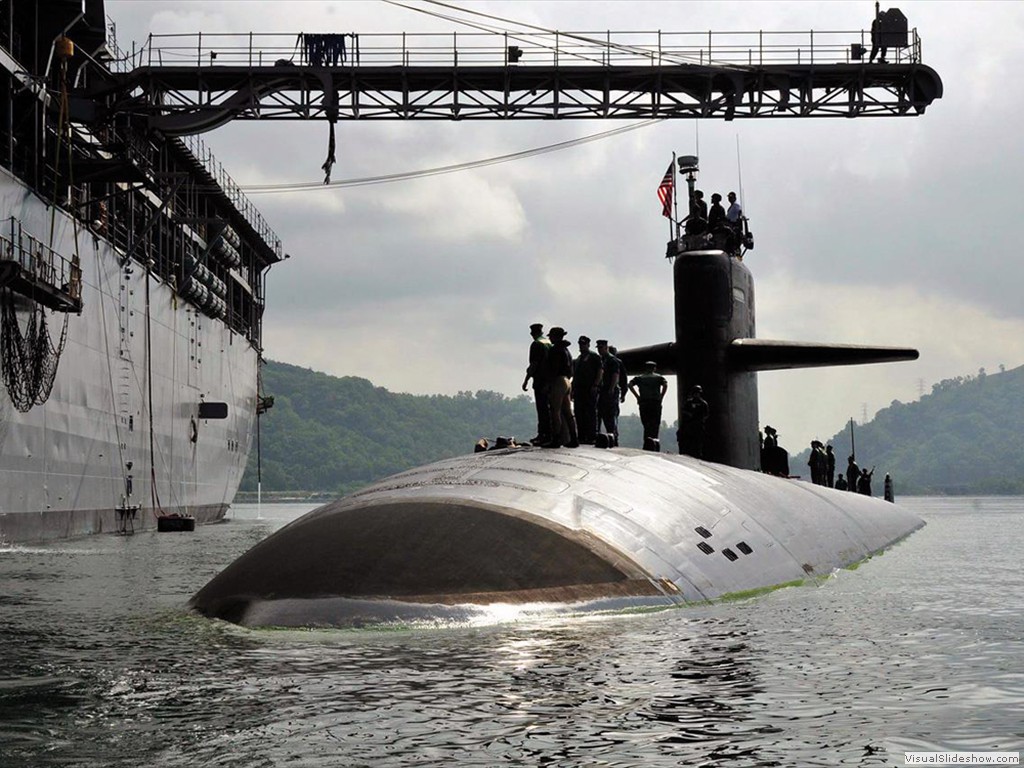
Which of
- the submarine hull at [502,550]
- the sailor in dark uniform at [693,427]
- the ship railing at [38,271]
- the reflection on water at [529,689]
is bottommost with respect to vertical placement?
the reflection on water at [529,689]

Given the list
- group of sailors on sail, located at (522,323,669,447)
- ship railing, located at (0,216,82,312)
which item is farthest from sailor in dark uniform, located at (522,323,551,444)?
ship railing, located at (0,216,82,312)

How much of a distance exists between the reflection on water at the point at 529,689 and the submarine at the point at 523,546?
11.5 inches

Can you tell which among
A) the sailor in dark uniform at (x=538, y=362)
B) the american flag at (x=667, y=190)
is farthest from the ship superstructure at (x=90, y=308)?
the sailor in dark uniform at (x=538, y=362)

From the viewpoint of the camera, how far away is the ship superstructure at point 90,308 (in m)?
28.2

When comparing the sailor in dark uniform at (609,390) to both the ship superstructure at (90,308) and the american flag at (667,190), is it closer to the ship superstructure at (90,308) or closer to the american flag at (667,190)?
the american flag at (667,190)

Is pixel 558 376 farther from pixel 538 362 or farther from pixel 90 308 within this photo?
pixel 90 308

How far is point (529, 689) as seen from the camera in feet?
24.1

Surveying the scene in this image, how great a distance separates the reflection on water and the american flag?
15269 millimetres

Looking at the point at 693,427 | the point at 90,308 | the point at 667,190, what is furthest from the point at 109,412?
the point at 693,427

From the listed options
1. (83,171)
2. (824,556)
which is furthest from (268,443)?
(824,556)

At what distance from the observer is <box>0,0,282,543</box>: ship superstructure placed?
1112 inches

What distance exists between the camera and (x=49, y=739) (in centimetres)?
602

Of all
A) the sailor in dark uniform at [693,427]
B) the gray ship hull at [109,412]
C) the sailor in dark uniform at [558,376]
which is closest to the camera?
the sailor in dark uniform at [558,376]

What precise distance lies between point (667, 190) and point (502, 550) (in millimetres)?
17468
